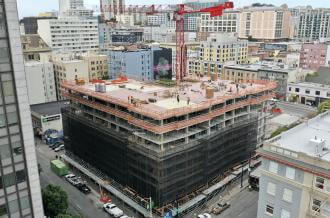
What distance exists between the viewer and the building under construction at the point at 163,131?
5556cm

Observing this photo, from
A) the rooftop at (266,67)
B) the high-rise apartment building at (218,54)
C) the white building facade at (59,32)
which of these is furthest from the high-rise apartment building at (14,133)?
the white building facade at (59,32)

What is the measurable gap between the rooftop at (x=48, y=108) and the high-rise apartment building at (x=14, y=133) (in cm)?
6506

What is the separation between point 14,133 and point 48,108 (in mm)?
73756

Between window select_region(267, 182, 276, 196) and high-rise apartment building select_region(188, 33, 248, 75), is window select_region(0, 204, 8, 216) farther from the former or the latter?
high-rise apartment building select_region(188, 33, 248, 75)

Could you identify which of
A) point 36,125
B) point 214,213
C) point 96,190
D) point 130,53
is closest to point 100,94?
point 96,190

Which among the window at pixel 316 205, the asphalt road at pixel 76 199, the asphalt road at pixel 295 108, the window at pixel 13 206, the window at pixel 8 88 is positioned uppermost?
the window at pixel 8 88

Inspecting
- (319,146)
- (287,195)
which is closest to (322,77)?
(319,146)

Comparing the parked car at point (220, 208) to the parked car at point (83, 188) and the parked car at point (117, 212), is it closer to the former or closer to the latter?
the parked car at point (117, 212)

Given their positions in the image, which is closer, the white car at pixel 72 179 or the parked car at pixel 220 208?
the parked car at pixel 220 208

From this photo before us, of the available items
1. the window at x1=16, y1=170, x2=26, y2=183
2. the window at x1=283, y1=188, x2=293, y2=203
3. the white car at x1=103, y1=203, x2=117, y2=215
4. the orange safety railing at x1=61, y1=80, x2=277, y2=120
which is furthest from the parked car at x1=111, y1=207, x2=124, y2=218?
the window at x1=283, y1=188, x2=293, y2=203

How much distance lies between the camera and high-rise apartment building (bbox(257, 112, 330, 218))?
39031 mm

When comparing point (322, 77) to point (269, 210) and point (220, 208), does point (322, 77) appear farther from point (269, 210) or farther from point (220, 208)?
point (269, 210)

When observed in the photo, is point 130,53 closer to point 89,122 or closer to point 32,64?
point 32,64

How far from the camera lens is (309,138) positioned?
48094 millimetres
